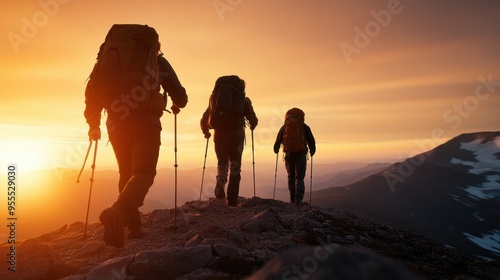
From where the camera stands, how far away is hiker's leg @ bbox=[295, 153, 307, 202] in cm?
1204

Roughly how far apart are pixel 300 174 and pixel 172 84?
7369 mm

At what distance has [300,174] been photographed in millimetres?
12195

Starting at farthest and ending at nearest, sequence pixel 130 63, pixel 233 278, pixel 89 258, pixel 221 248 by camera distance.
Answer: pixel 130 63 → pixel 89 258 → pixel 221 248 → pixel 233 278

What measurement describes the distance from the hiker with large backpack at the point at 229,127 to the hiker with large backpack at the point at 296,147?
3114 millimetres

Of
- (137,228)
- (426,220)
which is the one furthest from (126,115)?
(426,220)

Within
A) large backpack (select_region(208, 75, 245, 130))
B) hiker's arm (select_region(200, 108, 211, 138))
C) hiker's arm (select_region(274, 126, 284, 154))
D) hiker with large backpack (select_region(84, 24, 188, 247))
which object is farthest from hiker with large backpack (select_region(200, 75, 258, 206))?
hiker's arm (select_region(274, 126, 284, 154))

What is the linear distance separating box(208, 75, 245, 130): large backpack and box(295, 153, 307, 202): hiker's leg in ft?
11.7

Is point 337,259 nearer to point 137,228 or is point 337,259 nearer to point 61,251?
point 137,228

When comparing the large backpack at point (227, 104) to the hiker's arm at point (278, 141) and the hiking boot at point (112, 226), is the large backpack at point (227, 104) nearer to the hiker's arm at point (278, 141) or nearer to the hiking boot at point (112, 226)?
the hiker's arm at point (278, 141)

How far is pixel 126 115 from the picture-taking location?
18.5 feet

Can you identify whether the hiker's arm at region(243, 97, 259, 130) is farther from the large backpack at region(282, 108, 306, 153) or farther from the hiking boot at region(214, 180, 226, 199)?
the large backpack at region(282, 108, 306, 153)

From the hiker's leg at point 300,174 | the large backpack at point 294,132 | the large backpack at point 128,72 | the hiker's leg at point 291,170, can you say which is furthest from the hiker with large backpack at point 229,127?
the large backpack at point 128,72

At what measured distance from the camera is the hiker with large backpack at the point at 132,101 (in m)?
5.47

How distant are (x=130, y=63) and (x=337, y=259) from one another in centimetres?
507
